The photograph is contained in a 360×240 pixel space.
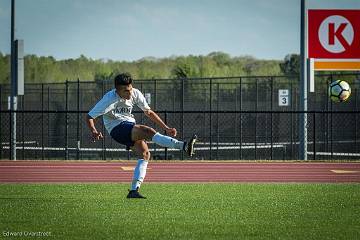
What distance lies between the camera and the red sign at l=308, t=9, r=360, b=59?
3159 cm

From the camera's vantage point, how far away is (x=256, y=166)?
2536cm

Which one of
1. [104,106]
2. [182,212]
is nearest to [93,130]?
[104,106]

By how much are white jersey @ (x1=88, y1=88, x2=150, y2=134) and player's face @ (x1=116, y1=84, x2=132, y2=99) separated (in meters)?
0.07

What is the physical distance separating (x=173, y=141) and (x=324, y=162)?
14.2m

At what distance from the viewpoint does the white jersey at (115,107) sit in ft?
46.9

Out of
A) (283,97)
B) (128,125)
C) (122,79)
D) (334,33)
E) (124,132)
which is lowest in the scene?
(124,132)

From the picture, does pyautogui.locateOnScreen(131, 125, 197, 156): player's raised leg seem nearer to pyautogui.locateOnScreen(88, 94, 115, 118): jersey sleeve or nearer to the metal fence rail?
pyautogui.locateOnScreen(88, 94, 115, 118): jersey sleeve

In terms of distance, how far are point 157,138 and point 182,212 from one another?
89.5 inches

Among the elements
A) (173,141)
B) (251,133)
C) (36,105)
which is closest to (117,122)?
(173,141)

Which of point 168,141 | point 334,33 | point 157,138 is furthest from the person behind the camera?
point 334,33

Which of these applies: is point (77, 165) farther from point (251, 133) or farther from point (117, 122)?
point (251, 133)

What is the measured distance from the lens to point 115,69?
9375cm

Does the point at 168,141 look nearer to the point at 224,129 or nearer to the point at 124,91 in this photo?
the point at 124,91

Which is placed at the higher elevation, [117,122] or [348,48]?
[348,48]
